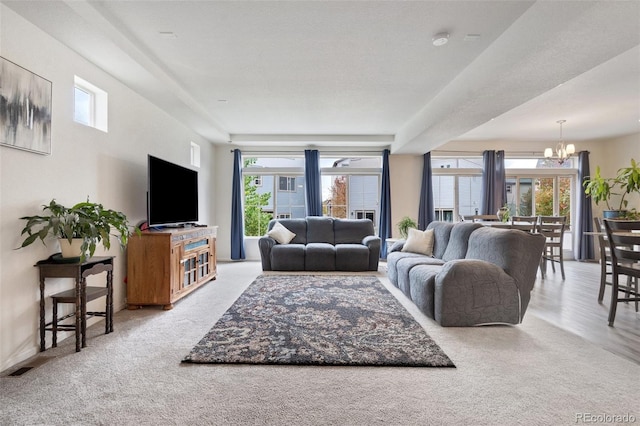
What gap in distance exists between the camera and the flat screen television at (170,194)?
155 inches

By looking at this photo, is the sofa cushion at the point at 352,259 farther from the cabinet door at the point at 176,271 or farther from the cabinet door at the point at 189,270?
the cabinet door at the point at 176,271

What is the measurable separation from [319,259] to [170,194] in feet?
8.84

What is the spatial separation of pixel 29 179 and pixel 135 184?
1566 millimetres

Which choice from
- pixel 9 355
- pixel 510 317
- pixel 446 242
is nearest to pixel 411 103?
pixel 446 242

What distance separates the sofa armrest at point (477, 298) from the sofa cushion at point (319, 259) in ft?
9.72

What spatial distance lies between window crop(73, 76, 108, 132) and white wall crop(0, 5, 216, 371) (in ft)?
0.24

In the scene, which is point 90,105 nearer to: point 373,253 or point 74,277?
point 74,277

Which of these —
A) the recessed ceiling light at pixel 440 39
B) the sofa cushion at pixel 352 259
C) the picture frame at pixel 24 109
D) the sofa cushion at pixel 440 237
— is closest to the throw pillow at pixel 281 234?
the sofa cushion at pixel 352 259

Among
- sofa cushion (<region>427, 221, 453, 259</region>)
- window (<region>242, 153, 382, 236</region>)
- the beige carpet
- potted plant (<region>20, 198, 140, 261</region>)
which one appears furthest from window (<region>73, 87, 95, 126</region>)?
sofa cushion (<region>427, 221, 453, 259</region>)

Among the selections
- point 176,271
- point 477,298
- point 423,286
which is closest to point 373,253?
point 423,286

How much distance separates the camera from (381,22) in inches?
110

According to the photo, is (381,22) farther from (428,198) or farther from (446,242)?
(428,198)

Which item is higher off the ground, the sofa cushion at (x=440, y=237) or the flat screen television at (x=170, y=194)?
the flat screen television at (x=170, y=194)

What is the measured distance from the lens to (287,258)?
19.6 feet
